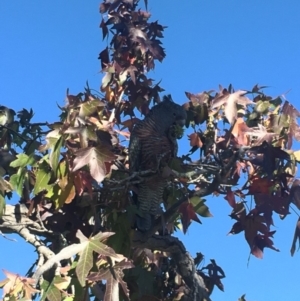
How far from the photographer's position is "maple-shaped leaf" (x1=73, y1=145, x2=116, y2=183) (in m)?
2.22

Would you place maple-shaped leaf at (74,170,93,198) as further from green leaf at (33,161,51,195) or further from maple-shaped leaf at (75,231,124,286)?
maple-shaped leaf at (75,231,124,286)

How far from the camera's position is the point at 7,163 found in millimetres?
2611

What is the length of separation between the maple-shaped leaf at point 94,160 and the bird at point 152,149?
458 mm

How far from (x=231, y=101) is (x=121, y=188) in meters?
0.52

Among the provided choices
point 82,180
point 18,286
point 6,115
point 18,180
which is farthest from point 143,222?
point 6,115

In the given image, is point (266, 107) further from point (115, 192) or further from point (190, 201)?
point (115, 192)

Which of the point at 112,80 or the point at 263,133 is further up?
the point at 112,80

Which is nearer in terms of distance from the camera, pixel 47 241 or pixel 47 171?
pixel 47 171

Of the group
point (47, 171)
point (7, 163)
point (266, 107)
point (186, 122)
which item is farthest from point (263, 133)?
point (7, 163)

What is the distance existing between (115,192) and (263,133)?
632mm

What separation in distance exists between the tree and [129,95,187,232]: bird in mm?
48

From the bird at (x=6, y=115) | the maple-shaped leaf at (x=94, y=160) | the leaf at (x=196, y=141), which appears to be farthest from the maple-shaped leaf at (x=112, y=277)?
the bird at (x=6, y=115)

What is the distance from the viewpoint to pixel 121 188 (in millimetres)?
2502

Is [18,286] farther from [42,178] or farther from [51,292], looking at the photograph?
[42,178]
